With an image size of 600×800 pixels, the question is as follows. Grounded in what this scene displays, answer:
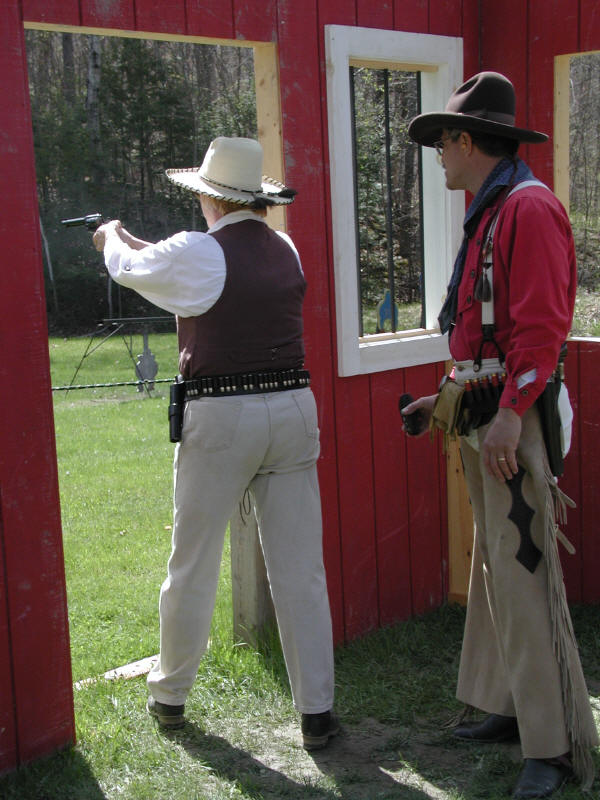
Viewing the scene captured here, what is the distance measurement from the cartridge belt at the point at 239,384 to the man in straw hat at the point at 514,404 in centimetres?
51

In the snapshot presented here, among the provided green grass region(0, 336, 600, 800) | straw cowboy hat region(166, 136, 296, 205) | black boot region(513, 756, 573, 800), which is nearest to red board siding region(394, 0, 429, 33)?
straw cowboy hat region(166, 136, 296, 205)

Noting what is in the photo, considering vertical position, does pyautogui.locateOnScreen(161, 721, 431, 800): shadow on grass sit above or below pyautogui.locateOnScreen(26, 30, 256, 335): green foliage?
below

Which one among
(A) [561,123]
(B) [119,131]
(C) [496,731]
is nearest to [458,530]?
(C) [496,731]

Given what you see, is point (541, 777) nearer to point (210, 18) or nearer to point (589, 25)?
point (210, 18)

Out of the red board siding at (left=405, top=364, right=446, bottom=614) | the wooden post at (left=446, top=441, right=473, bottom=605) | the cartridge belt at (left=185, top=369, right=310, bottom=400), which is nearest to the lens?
the cartridge belt at (left=185, top=369, right=310, bottom=400)

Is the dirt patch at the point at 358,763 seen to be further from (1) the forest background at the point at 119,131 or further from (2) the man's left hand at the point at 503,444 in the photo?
(1) the forest background at the point at 119,131

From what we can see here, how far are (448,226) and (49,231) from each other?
1850 centimetres

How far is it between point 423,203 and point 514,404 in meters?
1.95

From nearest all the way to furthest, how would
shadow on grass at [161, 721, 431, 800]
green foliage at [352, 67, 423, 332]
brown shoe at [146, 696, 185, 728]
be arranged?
shadow on grass at [161, 721, 431, 800]
brown shoe at [146, 696, 185, 728]
green foliage at [352, 67, 423, 332]

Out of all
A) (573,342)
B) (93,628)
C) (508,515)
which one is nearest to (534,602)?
(508,515)

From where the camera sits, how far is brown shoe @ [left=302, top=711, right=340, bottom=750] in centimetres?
323

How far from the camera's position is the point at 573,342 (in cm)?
440

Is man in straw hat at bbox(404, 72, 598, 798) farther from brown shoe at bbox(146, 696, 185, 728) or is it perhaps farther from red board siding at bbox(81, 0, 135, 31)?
brown shoe at bbox(146, 696, 185, 728)

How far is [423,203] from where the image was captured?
4.41m
